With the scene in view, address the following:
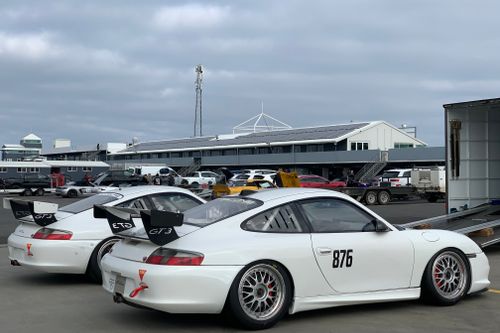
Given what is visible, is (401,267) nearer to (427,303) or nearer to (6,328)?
(427,303)

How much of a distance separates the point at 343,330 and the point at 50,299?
12.5 feet

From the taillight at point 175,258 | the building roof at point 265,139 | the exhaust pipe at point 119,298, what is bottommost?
the exhaust pipe at point 119,298

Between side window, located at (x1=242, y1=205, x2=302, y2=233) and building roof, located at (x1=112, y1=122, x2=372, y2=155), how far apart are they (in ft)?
185

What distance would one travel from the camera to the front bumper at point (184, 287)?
555 centimetres

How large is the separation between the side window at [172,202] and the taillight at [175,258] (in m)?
3.42

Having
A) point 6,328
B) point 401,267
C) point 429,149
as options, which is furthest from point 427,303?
point 429,149

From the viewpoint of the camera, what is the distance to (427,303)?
276 inches

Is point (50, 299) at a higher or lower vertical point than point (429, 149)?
lower

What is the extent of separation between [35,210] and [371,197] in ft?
75.1

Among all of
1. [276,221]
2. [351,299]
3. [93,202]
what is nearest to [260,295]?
[276,221]

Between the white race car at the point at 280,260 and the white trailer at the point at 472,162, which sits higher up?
the white trailer at the point at 472,162

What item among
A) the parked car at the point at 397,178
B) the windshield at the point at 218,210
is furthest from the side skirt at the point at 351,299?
the parked car at the point at 397,178

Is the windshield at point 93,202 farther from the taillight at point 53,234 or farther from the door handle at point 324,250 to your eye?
the door handle at point 324,250

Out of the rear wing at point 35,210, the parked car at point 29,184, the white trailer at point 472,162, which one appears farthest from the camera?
the parked car at point 29,184
